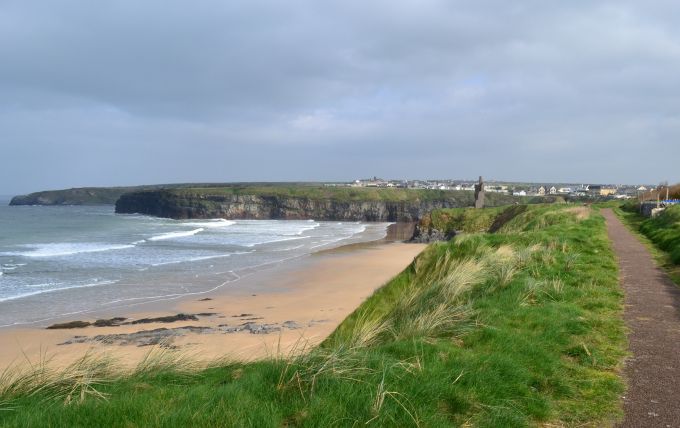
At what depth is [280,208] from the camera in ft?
367

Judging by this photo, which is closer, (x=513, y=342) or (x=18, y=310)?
(x=513, y=342)

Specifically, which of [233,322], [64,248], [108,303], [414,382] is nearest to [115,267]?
[108,303]

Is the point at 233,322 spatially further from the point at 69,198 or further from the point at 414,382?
the point at 69,198

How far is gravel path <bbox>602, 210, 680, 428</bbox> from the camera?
Answer: 410 centimetres

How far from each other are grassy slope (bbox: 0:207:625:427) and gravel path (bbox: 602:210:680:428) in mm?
158

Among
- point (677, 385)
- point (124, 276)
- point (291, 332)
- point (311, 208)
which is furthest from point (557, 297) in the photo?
point (311, 208)

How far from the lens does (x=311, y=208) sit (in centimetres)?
11275

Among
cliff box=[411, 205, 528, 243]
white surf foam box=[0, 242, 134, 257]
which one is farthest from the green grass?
white surf foam box=[0, 242, 134, 257]

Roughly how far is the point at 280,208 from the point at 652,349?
4231 inches

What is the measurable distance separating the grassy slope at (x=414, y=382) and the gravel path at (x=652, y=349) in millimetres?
158

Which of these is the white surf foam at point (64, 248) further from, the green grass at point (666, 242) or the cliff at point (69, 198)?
the cliff at point (69, 198)

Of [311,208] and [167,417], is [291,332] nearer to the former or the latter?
[167,417]

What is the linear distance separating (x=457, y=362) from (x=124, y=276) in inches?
1101

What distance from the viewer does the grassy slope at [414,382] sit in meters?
3.71
